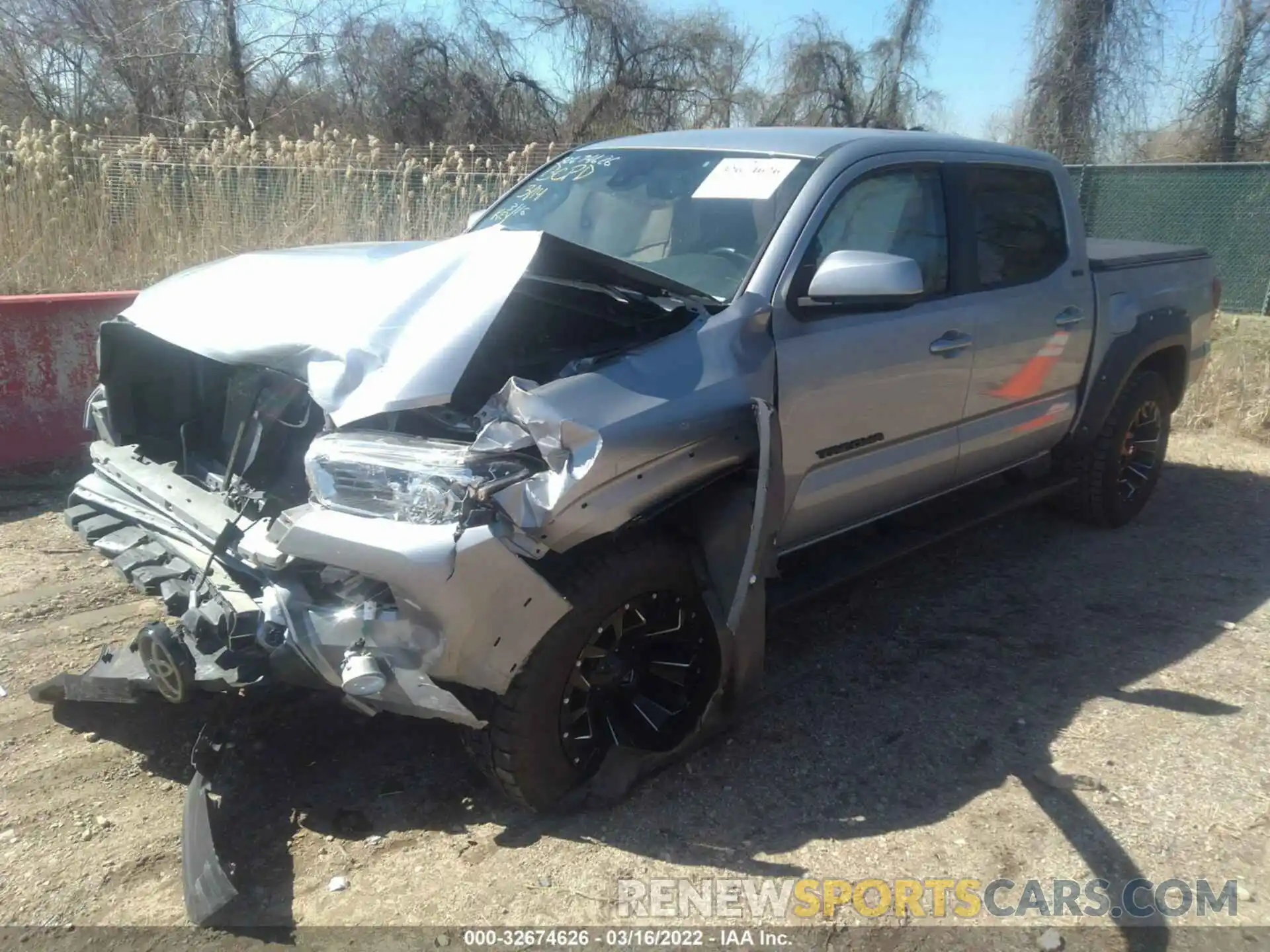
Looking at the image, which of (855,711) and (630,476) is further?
(855,711)

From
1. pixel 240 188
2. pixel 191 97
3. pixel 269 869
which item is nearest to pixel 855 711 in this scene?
pixel 269 869

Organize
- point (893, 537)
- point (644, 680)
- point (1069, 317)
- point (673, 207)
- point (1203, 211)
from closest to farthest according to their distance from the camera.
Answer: point (644, 680) < point (673, 207) < point (893, 537) < point (1069, 317) < point (1203, 211)

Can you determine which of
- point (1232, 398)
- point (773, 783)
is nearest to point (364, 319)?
point (773, 783)

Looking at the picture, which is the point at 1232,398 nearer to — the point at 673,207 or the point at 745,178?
the point at 745,178

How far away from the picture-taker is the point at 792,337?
3.26 metres

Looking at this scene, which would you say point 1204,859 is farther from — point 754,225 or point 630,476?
point 754,225

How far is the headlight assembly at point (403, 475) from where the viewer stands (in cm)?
246

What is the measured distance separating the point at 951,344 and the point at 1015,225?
3.08 feet

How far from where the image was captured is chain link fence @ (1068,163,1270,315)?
38.7 ft

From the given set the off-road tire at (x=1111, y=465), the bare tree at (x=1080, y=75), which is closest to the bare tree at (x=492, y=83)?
the bare tree at (x=1080, y=75)

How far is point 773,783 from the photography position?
3133 millimetres

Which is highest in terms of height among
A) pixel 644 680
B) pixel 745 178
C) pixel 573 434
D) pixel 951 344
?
pixel 745 178

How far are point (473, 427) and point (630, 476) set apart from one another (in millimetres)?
447

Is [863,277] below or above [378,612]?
above
